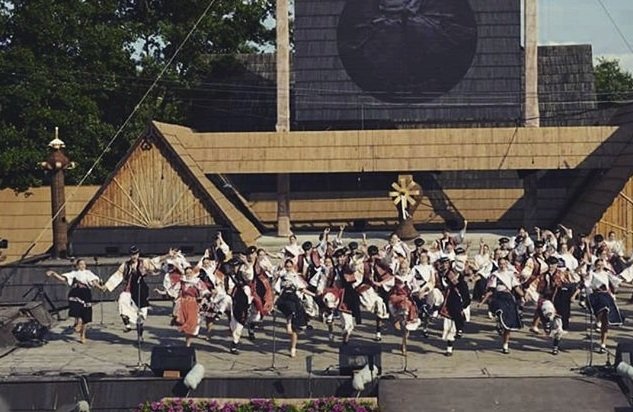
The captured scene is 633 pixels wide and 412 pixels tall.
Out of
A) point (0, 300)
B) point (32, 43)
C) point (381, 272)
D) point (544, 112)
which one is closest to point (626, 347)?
point (381, 272)

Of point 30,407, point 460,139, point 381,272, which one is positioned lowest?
point 30,407

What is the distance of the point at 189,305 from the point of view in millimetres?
17625

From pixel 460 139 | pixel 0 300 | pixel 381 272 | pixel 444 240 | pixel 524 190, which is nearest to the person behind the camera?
pixel 381 272

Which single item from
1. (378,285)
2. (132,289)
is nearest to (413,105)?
(378,285)

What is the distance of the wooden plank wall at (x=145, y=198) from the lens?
28609mm

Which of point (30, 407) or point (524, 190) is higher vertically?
point (524, 190)

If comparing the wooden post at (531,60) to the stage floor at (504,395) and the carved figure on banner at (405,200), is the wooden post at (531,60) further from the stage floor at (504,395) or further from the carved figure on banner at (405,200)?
the stage floor at (504,395)

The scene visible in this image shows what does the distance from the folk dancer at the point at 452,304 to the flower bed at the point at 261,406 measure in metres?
3.88

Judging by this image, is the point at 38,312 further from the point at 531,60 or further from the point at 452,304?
the point at 531,60

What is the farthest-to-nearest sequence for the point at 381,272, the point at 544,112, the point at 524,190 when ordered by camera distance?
the point at 544,112 < the point at 524,190 < the point at 381,272

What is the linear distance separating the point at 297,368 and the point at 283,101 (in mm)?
16018

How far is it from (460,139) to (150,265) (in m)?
13.7

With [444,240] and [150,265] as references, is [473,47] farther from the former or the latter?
[150,265]

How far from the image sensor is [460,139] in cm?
3030
